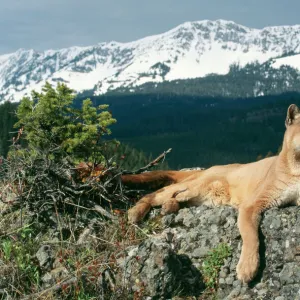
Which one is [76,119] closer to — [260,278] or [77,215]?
[77,215]

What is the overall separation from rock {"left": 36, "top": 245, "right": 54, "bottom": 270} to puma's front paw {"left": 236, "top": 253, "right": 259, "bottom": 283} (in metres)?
2.56

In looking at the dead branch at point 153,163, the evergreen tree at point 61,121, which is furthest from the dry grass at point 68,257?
the evergreen tree at point 61,121

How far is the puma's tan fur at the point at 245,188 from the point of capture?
6.42m

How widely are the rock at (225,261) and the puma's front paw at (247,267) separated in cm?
11

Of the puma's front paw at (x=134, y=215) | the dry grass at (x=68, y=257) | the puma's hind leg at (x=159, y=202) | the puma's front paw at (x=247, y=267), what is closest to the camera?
the dry grass at (x=68, y=257)

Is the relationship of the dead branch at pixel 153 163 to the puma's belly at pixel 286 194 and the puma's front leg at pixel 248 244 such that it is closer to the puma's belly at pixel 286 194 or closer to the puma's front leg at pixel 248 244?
the puma's front leg at pixel 248 244

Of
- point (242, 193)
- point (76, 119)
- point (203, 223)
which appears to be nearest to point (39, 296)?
point (203, 223)

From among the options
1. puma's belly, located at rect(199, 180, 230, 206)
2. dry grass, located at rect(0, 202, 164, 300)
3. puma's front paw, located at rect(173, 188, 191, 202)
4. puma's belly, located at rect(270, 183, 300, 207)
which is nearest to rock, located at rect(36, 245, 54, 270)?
dry grass, located at rect(0, 202, 164, 300)

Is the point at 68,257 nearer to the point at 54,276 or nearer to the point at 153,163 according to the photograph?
the point at 54,276

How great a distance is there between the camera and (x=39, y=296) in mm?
5508

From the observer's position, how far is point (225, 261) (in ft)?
20.9

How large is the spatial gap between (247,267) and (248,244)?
0.34 metres

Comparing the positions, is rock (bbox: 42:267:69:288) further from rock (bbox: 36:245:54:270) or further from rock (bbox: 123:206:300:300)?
rock (bbox: 123:206:300:300)

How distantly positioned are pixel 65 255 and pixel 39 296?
3.25 ft
